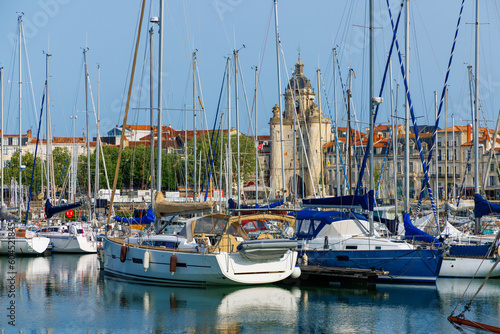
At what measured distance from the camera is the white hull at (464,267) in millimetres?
26719

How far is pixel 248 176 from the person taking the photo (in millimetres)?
102750

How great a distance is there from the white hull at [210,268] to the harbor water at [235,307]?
400mm

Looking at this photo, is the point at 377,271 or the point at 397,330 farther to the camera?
the point at 377,271

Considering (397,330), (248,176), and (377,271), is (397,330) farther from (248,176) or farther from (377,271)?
(248,176)

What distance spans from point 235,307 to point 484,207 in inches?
495

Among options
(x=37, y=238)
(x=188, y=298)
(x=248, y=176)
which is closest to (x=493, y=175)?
(x=248, y=176)

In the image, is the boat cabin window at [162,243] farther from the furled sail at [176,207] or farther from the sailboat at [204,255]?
the furled sail at [176,207]

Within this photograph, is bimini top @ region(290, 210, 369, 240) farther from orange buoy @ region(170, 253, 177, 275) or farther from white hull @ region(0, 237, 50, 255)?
white hull @ region(0, 237, 50, 255)

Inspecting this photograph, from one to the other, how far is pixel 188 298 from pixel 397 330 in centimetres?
739

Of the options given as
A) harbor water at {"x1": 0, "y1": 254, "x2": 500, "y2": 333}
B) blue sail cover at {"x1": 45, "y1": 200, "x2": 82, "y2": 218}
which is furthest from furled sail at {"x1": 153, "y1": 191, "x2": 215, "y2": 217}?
blue sail cover at {"x1": 45, "y1": 200, "x2": 82, "y2": 218}

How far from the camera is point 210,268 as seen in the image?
2327 cm

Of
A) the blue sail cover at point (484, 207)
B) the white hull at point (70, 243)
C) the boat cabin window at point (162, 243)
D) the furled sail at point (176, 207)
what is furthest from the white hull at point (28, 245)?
the blue sail cover at point (484, 207)

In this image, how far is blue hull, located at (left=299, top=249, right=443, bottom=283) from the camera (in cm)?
2441

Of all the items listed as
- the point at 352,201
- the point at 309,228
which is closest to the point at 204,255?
the point at 309,228
